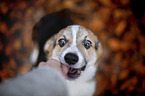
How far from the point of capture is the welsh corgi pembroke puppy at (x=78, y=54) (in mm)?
491

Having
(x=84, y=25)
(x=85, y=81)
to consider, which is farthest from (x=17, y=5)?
(x=85, y=81)

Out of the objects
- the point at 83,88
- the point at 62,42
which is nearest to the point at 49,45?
the point at 62,42

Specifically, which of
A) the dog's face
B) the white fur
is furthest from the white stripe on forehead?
the white fur

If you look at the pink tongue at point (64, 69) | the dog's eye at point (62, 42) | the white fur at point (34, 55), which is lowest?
the pink tongue at point (64, 69)

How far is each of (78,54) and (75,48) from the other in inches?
0.8

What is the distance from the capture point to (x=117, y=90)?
0.52 m

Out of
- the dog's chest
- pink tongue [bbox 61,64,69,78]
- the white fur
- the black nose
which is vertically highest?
the white fur

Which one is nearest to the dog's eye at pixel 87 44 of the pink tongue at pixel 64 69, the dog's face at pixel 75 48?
the dog's face at pixel 75 48

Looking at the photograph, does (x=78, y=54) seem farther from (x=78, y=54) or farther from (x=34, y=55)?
(x=34, y=55)

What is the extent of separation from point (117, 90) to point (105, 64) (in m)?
0.09

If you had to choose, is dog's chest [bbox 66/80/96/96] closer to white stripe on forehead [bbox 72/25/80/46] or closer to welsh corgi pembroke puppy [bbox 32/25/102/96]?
welsh corgi pembroke puppy [bbox 32/25/102/96]

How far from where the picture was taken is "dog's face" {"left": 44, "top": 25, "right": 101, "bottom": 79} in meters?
0.49

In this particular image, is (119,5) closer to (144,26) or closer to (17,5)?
(144,26)

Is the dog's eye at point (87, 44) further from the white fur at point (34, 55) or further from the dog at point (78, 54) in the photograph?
the white fur at point (34, 55)
